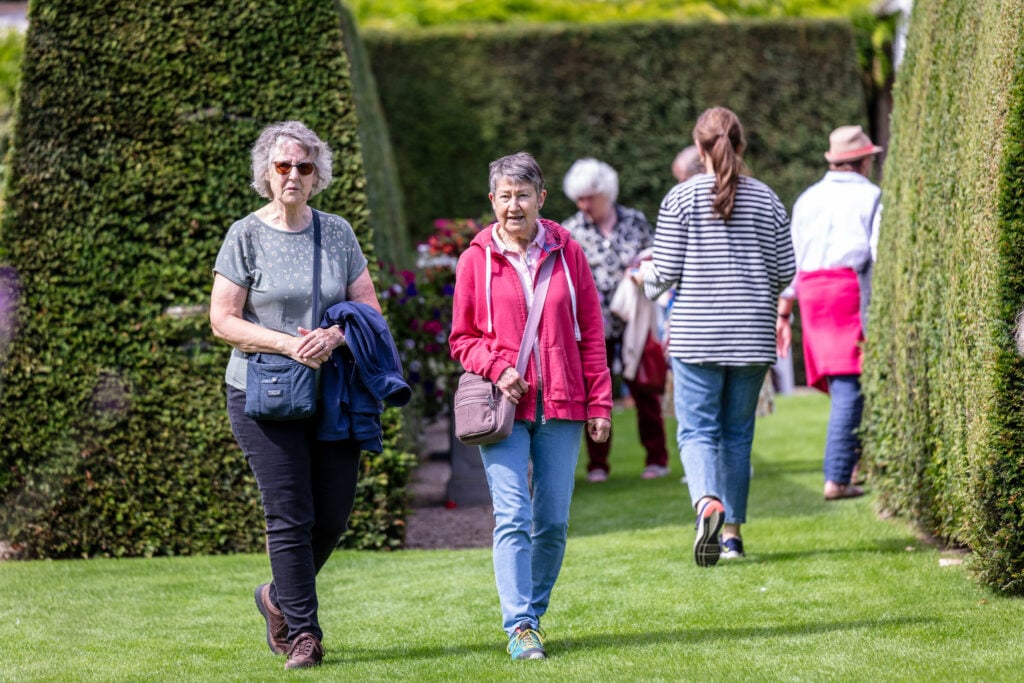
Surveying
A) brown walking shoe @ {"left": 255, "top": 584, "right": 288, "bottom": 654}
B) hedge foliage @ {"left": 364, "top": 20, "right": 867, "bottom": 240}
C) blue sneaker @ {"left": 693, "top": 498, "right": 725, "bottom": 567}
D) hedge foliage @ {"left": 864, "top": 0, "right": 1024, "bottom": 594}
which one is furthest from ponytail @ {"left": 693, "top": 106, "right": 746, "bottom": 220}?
hedge foliage @ {"left": 364, "top": 20, "right": 867, "bottom": 240}

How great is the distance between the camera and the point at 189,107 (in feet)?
22.0

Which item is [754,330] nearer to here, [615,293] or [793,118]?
[615,293]

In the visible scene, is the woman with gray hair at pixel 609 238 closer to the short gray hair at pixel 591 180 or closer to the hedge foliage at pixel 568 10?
→ the short gray hair at pixel 591 180

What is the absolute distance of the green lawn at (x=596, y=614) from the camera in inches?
171

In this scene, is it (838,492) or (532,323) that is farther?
(838,492)

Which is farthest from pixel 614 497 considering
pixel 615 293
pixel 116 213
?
pixel 116 213

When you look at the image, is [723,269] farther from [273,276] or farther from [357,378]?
[273,276]

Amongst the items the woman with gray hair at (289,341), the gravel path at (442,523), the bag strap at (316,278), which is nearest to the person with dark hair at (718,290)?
the gravel path at (442,523)

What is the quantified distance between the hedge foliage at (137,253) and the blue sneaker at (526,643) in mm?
2358

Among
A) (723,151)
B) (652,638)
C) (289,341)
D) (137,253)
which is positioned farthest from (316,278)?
(137,253)

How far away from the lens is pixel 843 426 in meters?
7.52

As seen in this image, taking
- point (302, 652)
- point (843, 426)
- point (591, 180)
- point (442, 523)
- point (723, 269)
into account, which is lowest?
point (442, 523)

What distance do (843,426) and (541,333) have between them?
355 cm

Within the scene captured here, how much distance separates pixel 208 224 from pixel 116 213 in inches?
18.2
